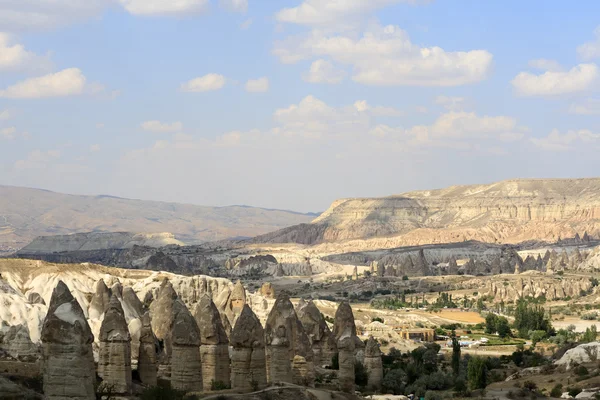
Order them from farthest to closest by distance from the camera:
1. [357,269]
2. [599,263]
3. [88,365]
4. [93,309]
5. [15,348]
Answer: [357,269] < [599,263] < [93,309] < [15,348] < [88,365]

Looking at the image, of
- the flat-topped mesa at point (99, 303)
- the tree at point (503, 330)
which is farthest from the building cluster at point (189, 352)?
the tree at point (503, 330)

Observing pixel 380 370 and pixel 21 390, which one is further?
pixel 380 370

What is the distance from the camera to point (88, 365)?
1995 cm

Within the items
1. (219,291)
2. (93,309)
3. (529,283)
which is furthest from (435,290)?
(93,309)

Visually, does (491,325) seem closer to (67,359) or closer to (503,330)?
(503,330)

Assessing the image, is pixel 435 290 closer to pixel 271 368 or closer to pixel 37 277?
pixel 37 277

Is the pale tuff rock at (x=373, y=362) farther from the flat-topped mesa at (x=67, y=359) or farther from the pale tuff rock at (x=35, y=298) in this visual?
the pale tuff rock at (x=35, y=298)

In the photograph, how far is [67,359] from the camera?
1970 cm

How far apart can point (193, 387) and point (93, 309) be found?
23165 mm

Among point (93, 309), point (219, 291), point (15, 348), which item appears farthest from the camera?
point (219, 291)

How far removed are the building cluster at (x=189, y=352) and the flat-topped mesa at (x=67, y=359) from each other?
0.02 metres

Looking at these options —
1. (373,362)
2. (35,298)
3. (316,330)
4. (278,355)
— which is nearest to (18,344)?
(278,355)

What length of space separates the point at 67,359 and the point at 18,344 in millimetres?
19374

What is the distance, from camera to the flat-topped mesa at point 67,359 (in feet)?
64.4
